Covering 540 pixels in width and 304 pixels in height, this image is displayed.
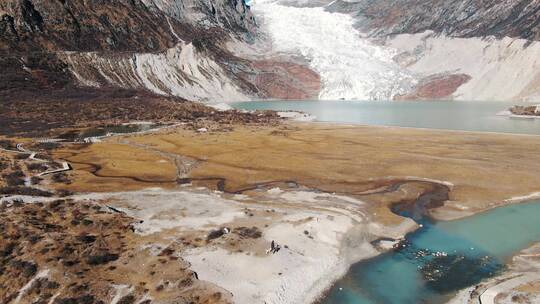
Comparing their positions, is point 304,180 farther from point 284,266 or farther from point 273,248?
point 284,266

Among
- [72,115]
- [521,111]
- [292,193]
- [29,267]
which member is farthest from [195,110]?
[29,267]

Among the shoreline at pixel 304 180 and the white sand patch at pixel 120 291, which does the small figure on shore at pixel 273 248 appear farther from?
the white sand patch at pixel 120 291

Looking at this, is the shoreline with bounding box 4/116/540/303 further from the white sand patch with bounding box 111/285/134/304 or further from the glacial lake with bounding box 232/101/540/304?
the white sand patch with bounding box 111/285/134/304

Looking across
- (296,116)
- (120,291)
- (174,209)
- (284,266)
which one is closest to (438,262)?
(284,266)

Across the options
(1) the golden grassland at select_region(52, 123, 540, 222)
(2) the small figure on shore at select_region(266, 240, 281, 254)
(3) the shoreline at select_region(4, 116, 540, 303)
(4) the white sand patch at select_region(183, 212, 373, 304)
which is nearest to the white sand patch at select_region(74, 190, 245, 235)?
(3) the shoreline at select_region(4, 116, 540, 303)

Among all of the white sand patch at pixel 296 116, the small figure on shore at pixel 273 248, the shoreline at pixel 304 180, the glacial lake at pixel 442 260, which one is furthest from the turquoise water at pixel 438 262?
the white sand patch at pixel 296 116

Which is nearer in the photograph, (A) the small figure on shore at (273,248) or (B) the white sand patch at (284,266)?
(B) the white sand patch at (284,266)
